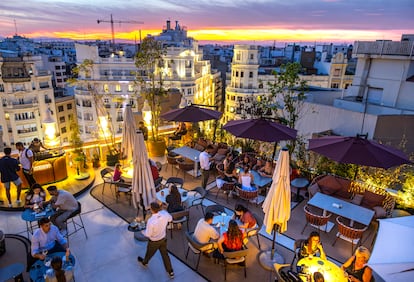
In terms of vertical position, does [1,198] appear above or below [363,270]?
below

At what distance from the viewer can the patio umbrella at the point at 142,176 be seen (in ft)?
23.6

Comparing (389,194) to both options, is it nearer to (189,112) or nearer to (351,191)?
(351,191)

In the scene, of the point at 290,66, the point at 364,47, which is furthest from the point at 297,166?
the point at 364,47

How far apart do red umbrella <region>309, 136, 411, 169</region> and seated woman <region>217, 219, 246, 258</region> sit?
3388 mm

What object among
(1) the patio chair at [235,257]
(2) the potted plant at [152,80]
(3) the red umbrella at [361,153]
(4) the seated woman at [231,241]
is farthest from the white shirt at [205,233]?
(2) the potted plant at [152,80]

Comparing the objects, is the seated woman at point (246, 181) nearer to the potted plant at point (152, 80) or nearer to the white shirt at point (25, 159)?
the potted plant at point (152, 80)

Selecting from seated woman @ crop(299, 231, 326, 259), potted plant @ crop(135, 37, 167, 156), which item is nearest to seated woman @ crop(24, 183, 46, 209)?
potted plant @ crop(135, 37, 167, 156)

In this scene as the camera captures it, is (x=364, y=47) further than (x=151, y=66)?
Yes

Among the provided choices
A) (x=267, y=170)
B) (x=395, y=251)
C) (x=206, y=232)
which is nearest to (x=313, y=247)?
(x=395, y=251)

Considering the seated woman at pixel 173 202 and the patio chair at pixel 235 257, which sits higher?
the seated woman at pixel 173 202

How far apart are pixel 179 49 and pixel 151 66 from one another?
30.9m

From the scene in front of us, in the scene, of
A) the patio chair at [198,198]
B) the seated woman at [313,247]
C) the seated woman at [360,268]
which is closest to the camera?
the seated woman at [360,268]

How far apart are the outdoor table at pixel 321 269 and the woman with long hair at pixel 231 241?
1.29m

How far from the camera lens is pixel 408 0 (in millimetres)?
18891
